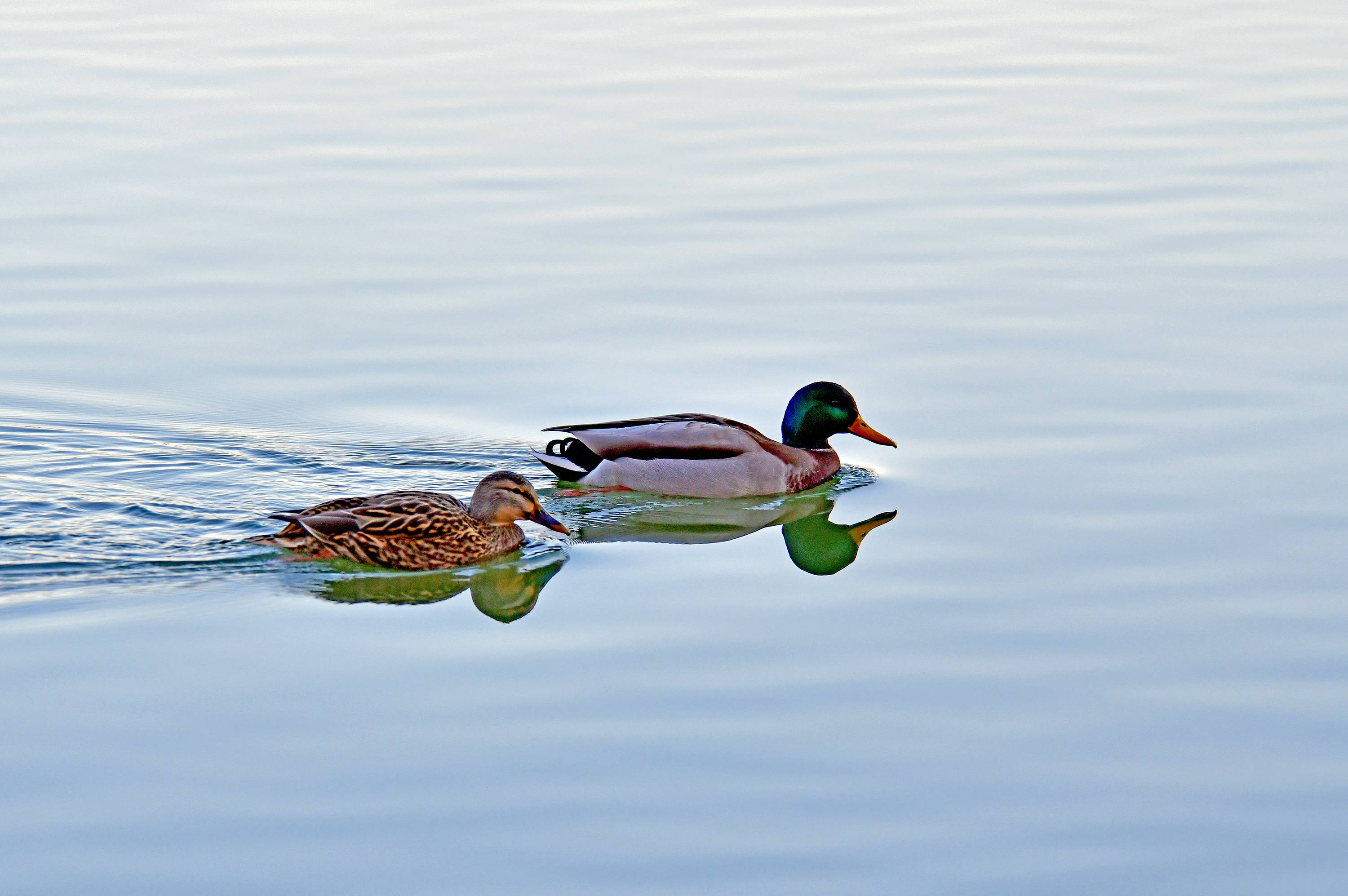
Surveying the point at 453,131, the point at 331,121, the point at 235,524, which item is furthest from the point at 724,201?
the point at 235,524

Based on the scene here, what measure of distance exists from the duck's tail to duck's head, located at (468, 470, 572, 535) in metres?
1.22

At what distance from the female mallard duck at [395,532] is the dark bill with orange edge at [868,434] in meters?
2.60

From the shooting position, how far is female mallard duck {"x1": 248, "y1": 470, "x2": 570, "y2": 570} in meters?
9.80

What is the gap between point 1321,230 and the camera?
1477 centimetres

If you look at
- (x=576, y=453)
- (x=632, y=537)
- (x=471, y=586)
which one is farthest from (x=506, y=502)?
(x=576, y=453)

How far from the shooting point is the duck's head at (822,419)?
11.9m

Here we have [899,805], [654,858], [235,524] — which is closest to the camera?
[654,858]

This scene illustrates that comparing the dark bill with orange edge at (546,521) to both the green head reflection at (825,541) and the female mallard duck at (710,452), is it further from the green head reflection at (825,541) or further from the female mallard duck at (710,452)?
the green head reflection at (825,541)

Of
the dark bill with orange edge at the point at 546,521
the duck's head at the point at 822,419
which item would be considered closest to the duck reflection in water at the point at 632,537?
the dark bill with orange edge at the point at 546,521

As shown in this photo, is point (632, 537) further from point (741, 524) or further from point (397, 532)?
point (397, 532)

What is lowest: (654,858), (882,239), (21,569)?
(654,858)

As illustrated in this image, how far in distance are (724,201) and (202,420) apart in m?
5.55

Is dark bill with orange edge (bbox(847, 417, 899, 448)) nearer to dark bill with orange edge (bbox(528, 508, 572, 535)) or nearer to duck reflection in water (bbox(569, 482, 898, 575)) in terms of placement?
duck reflection in water (bbox(569, 482, 898, 575))

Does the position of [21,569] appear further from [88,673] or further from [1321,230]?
[1321,230]
